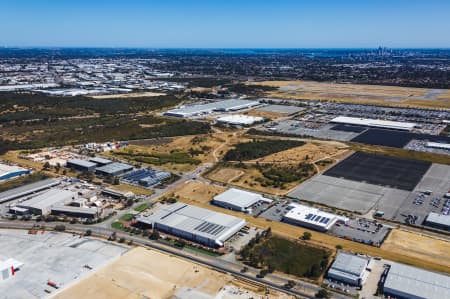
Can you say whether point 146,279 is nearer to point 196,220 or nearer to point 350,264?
point 196,220

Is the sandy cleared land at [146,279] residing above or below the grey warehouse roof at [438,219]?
below

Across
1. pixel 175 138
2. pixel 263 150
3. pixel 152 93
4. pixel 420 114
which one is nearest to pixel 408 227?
pixel 263 150

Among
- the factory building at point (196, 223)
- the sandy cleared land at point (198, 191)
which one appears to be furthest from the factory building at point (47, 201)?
the sandy cleared land at point (198, 191)

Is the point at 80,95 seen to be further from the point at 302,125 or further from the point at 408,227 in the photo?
the point at 408,227

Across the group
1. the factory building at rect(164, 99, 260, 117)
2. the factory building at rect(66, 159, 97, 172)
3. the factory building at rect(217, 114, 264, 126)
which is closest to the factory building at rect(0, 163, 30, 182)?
the factory building at rect(66, 159, 97, 172)

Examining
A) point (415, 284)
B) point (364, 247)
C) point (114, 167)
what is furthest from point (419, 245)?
point (114, 167)

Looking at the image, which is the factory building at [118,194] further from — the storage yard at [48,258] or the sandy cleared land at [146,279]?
the sandy cleared land at [146,279]
